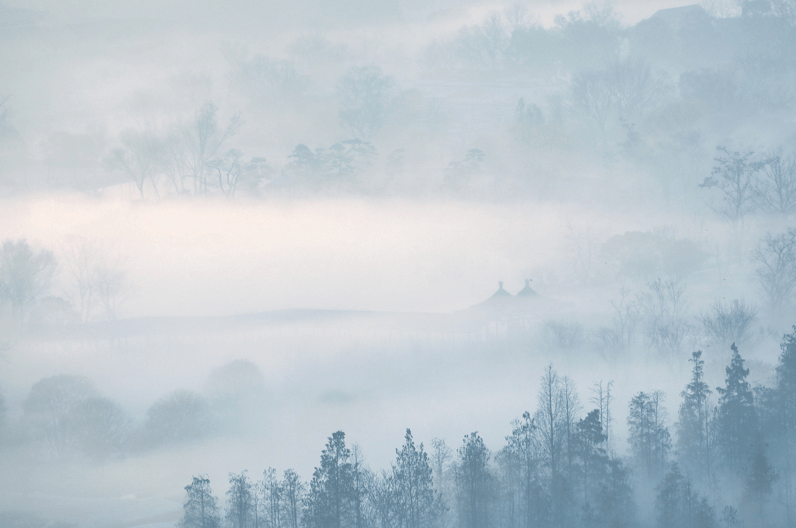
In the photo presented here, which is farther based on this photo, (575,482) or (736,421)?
(736,421)

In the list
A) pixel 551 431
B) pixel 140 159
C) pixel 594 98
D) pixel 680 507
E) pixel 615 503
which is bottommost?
pixel 680 507

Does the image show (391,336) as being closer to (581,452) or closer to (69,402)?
(69,402)

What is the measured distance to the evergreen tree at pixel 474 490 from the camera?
1871 inches

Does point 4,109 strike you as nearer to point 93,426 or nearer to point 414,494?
point 93,426

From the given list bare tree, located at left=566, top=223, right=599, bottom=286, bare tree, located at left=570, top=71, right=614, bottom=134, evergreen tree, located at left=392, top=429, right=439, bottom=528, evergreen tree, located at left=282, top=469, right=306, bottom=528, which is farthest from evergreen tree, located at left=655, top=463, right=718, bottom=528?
bare tree, located at left=570, top=71, right=614, bottom=134

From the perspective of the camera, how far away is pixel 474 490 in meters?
47.5

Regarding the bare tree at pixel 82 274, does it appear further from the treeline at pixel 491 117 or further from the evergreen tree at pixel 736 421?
the evergreen tree at pixel 736 421

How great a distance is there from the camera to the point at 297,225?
132 meters

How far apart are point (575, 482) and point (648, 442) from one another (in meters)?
5.33

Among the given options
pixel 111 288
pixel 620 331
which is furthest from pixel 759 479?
pixel 111 288

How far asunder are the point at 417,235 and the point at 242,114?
162 ft

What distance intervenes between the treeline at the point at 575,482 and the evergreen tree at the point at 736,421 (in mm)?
62

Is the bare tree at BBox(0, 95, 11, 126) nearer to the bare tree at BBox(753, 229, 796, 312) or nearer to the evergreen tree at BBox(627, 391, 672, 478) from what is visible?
the bare tree at BBox(753, 229, 796, 312)

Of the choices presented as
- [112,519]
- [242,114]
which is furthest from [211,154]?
[112,519]
